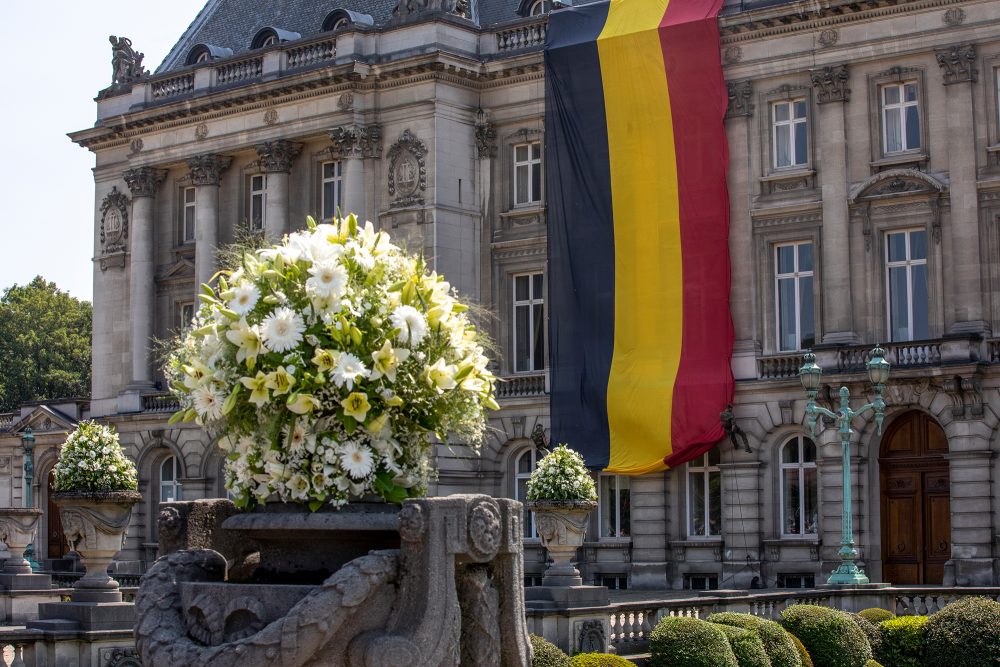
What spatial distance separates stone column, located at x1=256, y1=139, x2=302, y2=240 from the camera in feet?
174

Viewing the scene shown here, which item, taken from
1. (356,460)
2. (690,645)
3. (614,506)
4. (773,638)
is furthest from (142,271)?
(356,460)

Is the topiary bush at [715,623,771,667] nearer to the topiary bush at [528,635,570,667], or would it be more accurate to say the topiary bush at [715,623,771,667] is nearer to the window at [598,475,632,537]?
the topiary bush at [528,635,570,667]

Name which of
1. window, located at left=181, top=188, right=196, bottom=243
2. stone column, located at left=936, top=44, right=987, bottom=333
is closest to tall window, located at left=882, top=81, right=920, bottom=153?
stone column, located at left=936, top=44, right=987, bottom=333

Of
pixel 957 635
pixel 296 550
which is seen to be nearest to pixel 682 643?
pixel 957 635

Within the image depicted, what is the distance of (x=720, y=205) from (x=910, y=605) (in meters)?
15.1

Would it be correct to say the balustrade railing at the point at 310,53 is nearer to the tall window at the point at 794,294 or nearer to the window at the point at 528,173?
the window at the point at 528,173

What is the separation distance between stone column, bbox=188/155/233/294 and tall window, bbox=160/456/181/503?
583cm

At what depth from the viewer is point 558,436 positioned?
4650 cm

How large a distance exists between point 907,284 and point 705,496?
7.61 m

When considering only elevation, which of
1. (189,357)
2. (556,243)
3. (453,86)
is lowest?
(189,357)

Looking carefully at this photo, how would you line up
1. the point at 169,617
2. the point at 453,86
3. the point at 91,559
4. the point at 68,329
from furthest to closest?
the point at 68,329 < the point at 453,86 < the point at 91,559 < the point at 169,617

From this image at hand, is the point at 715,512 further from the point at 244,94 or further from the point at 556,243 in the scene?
the point at 244,94

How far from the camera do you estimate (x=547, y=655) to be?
2258cm

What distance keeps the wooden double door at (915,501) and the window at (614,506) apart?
7.31 meters
